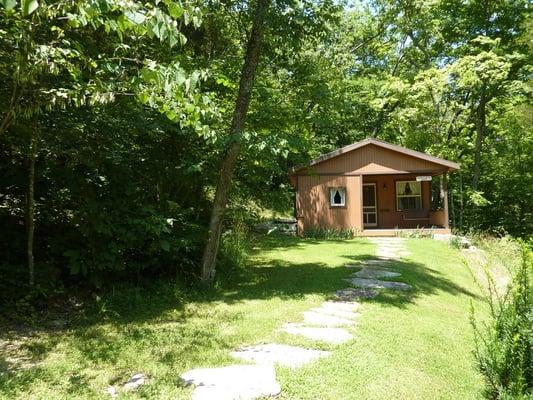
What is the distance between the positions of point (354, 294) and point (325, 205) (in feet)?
32.7

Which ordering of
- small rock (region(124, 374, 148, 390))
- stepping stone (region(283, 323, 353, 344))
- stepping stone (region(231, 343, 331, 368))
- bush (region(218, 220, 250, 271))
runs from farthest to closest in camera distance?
bush (region(218, 220, 250, 271)), stepping stone (region(283, 323, 353, 344)), stepping stone (region(231, 343, 331, 368)), small rock (region(124, 374, 148, 390))

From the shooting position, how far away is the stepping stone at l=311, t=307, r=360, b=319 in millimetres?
5449

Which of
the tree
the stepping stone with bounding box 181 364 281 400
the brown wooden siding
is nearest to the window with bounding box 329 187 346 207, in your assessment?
the brown wooden siding

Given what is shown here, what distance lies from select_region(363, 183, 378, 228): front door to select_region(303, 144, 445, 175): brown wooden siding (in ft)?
7.93

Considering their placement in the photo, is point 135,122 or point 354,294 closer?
point 135,122

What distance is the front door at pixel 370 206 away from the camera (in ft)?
61.4

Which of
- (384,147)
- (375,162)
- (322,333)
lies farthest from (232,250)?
(384,147)

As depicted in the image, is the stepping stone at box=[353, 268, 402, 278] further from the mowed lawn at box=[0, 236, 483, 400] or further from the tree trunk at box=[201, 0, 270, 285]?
the tree trunk at box=[201, 0, 270, 285]

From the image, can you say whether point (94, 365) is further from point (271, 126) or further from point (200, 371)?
point (271, 126)

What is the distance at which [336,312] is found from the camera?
18.5 ft

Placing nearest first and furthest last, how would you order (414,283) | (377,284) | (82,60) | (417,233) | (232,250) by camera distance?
(82,60) → (377,284) → (414,283) → (232,250) → (417,233)

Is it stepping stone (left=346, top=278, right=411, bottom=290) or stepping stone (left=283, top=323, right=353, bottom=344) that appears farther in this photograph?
stepping stone (left=346, top=278, right=411, bottom=290)

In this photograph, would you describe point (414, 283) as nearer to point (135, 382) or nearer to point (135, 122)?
point (135, 122)

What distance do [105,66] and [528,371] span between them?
3.91m
